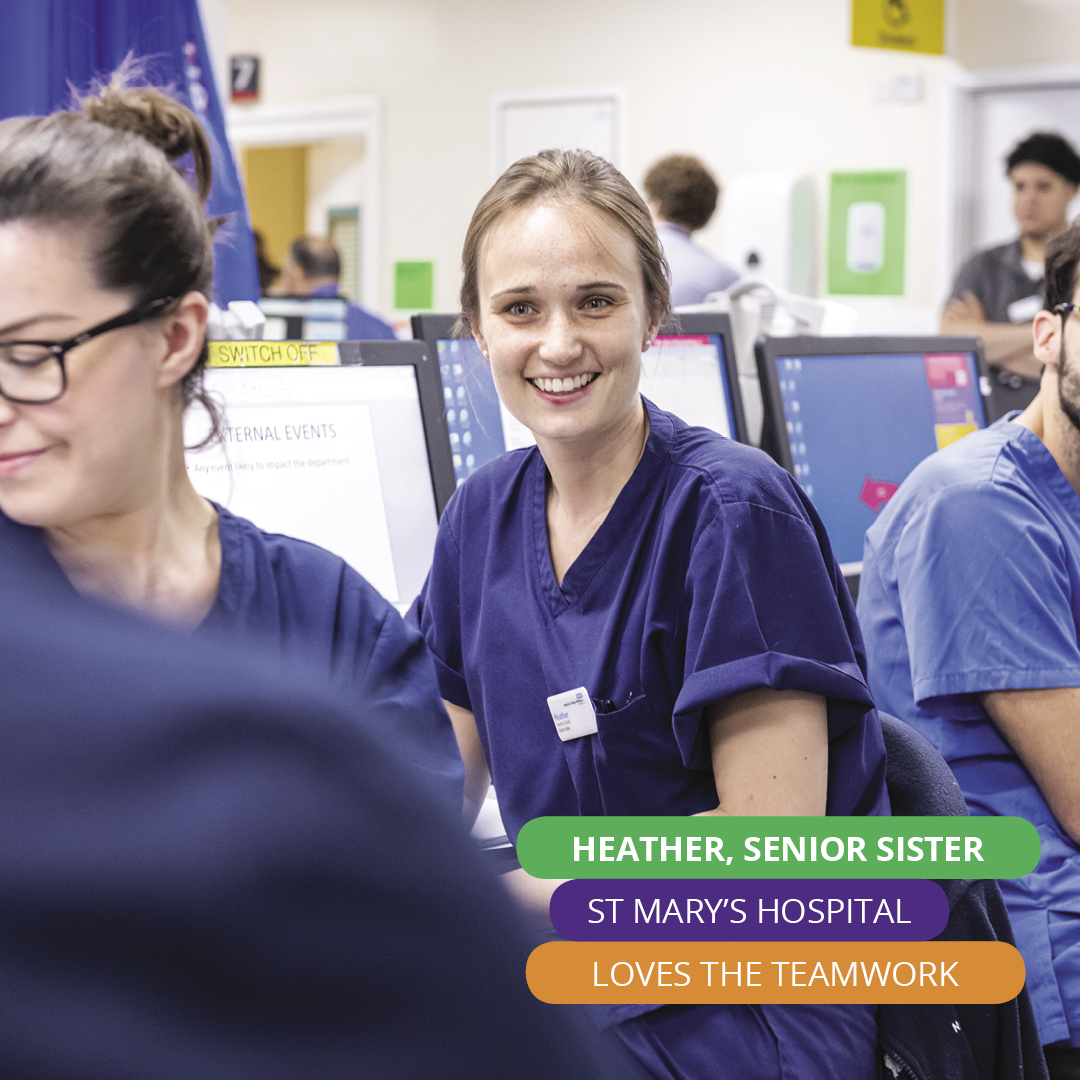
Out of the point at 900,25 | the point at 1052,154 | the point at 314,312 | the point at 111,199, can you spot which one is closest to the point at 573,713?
the point at 111,199

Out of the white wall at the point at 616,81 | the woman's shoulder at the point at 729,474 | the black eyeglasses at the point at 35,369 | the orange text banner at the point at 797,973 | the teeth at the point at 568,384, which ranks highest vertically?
the white wall at the point at 616,81

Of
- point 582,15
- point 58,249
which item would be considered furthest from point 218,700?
point 582,15

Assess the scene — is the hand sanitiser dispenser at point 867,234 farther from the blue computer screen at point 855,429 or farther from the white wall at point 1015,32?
the blue computer screen at point 855,429

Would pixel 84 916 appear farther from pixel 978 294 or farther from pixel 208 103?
pixel 978 294

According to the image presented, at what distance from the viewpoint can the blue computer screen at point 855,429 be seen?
2.10 m

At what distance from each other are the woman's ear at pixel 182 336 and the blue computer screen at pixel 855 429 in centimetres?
135

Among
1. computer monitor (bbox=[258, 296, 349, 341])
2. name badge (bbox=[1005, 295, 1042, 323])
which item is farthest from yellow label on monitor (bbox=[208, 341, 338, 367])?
name badge (bbox=[1005, 295, 1042, 323])

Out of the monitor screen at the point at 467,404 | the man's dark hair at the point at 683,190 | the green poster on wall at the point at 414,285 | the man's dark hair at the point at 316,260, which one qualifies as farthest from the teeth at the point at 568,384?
the green poster on wall at the point at 414,285

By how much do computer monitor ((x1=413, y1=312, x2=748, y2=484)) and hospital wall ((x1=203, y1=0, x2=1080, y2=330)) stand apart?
279 cm

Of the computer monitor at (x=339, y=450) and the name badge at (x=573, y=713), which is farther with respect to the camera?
the computer monitor at (x=339, y=450)

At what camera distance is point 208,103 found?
7.16 feet

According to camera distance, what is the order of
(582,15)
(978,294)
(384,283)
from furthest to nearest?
(384,283) < (582,15) < (978,294)

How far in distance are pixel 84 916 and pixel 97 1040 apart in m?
0.02

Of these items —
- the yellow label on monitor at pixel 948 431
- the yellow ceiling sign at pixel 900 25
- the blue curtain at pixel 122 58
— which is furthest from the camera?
the yellow ceiling sign at pixel 900 25
